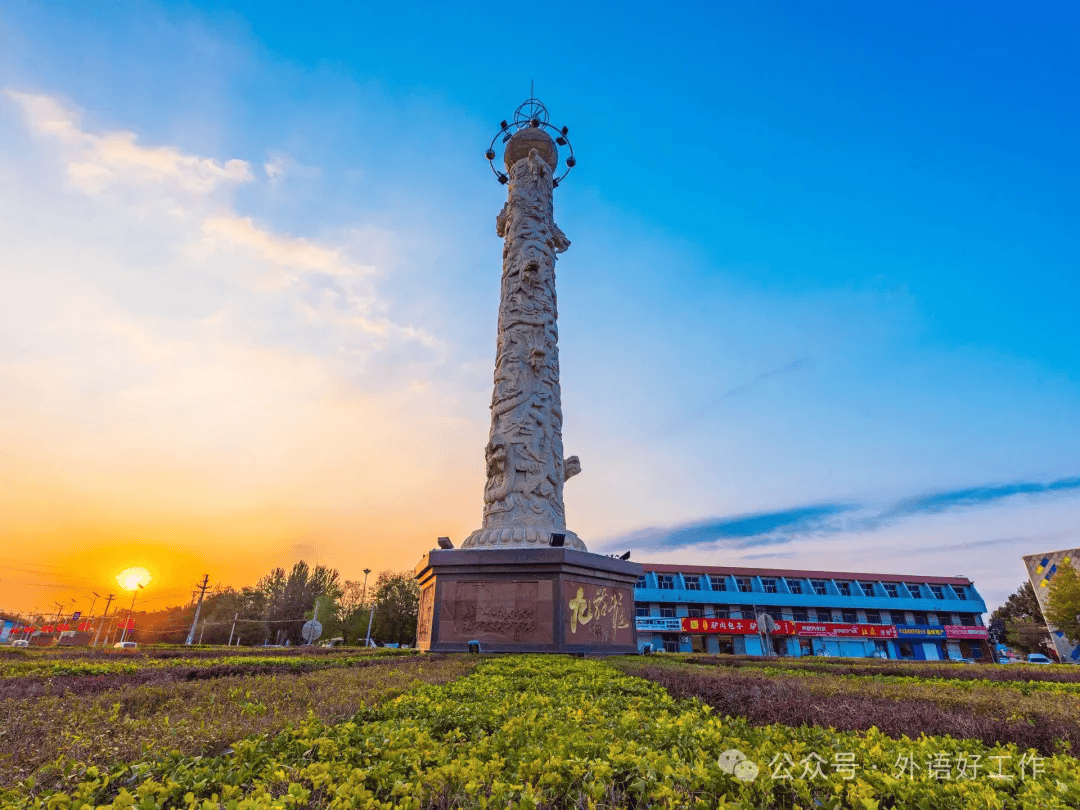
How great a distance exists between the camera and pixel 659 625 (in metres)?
27.9

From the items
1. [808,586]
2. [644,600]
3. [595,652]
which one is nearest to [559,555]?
[595,652]

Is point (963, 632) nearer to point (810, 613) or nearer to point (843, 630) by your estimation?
point (843, 630)

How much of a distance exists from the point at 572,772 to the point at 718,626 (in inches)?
1174

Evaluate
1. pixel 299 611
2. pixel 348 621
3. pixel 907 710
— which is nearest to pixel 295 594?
pixel 299 611

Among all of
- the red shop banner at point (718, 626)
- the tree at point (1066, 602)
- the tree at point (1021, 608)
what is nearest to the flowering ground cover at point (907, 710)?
the red shop banner at point (718, 626)

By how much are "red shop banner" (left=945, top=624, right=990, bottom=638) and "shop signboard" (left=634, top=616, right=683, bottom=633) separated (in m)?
16.9

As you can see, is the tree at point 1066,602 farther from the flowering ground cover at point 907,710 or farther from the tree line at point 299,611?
the tree line at point 299,611

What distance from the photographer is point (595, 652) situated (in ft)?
33.4

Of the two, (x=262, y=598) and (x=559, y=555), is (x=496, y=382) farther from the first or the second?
(x=262, y=598)

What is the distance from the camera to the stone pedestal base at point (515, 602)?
995 cm

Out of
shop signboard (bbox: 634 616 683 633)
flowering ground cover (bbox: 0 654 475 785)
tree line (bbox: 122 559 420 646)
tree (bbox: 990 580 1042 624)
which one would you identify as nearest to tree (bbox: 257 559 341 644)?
tree line (bbox: 122 559 420 646)

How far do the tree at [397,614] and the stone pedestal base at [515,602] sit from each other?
1958cm

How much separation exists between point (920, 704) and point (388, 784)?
362cm

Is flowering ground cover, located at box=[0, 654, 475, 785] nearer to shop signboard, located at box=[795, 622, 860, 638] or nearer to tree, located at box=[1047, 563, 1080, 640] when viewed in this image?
tree, located at box=[1047, 563, 1080, 640]
